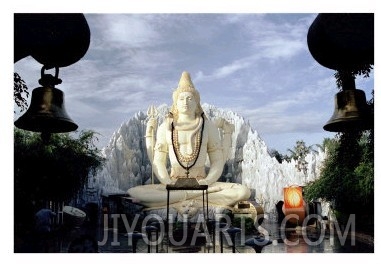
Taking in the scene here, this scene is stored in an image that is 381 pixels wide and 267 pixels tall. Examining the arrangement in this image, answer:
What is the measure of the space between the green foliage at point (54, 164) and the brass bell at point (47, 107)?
3987 millimetres

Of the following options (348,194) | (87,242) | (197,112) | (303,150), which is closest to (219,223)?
(348,194)

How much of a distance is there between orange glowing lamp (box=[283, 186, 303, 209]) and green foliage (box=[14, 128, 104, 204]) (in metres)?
4.12

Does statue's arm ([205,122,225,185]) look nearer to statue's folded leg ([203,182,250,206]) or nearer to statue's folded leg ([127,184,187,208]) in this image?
statue's folded leg ([203,182,250,206])

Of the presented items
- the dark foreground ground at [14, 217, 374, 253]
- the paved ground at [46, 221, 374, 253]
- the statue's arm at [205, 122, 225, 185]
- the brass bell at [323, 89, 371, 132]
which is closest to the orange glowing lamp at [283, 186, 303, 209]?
the dark foreground ground at [14, 217, 374, 253]

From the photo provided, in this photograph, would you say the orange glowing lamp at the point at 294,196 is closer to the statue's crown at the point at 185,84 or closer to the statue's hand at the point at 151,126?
the statue's crown at the point at 185,84

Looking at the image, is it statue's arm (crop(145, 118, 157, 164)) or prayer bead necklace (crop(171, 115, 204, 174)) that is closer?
prayer bead necklace (crop(171, 115, 204, 174))

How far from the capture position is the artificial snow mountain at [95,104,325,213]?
9.79m

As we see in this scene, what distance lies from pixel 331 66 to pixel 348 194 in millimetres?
5107

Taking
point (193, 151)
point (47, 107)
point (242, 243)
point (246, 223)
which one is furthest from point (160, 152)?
point (47, 107)

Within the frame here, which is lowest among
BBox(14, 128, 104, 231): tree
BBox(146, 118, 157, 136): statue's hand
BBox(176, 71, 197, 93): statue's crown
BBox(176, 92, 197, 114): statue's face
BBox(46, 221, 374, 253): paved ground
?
BBox(46, 221, 374, 253): paved ground

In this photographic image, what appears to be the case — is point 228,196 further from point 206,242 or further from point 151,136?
point 206,242

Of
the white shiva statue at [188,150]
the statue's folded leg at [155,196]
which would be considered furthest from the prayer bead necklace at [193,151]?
the statue's folded leg at [155,196]

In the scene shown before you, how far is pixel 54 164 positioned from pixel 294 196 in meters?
4.42

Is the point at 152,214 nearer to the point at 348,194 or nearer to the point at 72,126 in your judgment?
the point at 348,194
